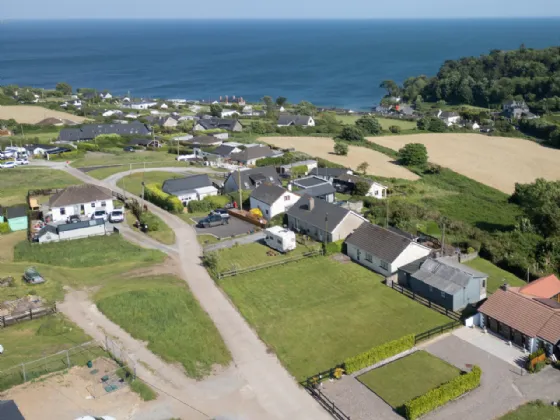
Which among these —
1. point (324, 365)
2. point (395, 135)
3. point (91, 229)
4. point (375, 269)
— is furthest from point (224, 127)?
point (324, 365)

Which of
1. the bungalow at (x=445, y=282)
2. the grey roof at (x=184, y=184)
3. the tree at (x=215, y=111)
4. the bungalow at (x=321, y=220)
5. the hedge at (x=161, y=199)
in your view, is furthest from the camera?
the tree at (x=215, y=111)

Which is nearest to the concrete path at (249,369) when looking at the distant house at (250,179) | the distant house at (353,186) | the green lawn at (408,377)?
the green lawn at (408,377)

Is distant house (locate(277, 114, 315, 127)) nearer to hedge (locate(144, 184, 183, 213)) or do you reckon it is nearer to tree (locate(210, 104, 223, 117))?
tree (locate(210, 104, 223, 117))

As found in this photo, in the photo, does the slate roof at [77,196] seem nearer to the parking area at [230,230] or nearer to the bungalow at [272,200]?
the parking area at [230,230]

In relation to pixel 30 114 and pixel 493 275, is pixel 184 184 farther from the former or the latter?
pixel 30 114

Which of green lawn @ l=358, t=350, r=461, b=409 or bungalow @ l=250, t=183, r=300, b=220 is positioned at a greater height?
bungalow @ l=250, t=183, r=300, b=220

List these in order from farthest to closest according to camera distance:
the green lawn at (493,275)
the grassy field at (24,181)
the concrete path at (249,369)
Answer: the grassy field at (24,181) < the green lawn at (493,275) < the concrete path at (249,369)

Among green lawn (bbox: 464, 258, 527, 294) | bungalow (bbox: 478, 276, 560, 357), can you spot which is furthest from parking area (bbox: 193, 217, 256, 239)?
bungalow (bbox: 478, 276, 560, 357)
